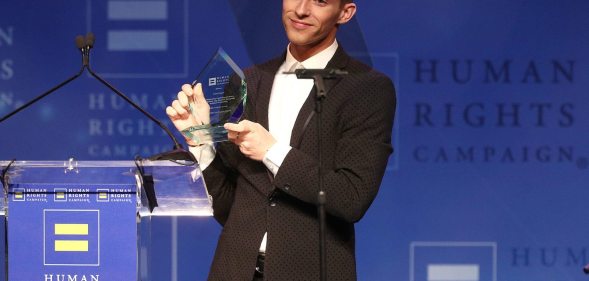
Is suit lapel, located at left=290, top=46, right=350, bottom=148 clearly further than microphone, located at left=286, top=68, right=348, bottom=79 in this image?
Yes

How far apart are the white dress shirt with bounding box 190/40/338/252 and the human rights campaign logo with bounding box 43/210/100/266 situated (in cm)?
42

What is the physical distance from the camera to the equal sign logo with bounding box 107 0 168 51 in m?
4.22

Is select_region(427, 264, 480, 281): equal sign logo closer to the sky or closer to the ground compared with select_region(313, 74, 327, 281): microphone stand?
closer to the ground

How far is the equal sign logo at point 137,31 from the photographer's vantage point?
4.22m

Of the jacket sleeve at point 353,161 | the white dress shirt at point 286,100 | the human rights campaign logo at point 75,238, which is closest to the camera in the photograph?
the human rights campaign logo at point 75,238

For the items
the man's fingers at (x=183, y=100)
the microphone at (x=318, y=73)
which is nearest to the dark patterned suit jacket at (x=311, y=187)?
the microphone at (x=318, y=73)

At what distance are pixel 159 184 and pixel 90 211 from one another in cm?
19

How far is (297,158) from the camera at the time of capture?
98.9 inches

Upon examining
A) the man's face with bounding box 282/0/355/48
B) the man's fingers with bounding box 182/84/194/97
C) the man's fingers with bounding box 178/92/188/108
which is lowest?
Answer: the man's fingers with bounding box 178/92/188/108

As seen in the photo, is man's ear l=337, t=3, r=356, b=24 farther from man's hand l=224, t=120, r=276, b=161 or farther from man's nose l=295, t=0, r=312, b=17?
man's hand l=224, t=120, r=276, b=161

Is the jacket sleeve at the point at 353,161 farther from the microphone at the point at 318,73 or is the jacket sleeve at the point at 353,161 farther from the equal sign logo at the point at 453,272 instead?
the equal sign logo at the point at 453,272

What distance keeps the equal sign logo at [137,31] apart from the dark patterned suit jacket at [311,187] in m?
1.63

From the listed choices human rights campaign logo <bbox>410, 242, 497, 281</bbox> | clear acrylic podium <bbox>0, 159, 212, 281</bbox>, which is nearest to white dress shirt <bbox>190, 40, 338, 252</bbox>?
clear acrylic podium <bbox>0, 159, 212, 281</bbox>

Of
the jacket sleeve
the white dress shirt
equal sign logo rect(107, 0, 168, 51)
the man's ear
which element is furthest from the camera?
equal sign logo rect(107, 0, 168, 51)
